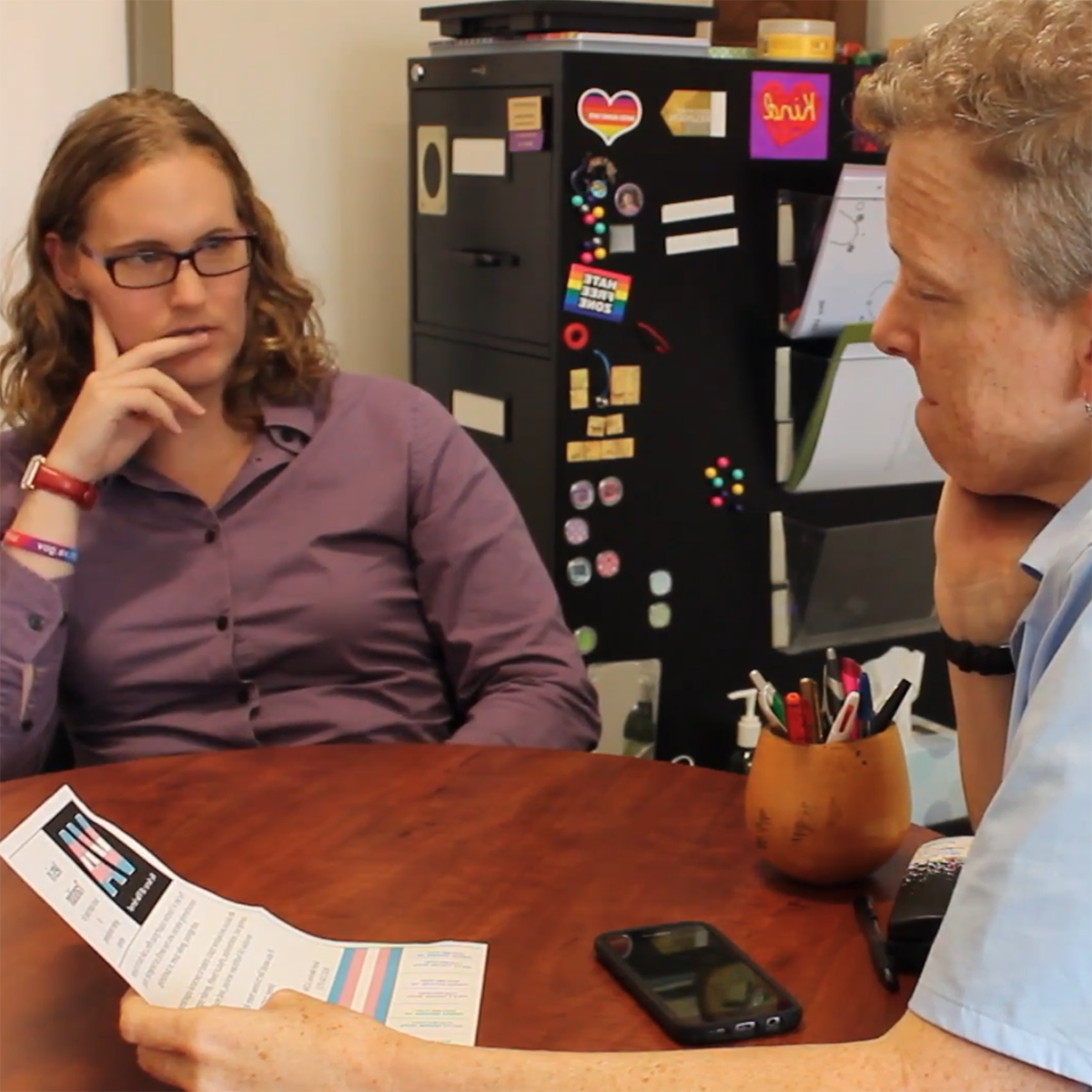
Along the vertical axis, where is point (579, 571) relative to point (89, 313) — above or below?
below

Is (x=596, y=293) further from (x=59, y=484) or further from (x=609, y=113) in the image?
(x=59, y=484)

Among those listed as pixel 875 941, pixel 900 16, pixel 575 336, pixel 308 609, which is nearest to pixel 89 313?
pixel 308 609

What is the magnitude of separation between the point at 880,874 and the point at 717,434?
150cm

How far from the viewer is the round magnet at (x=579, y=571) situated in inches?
97.7

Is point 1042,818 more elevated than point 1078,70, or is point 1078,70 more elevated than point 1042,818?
point 1078,70

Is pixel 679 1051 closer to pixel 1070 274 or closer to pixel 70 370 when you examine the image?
pixel 1070 274

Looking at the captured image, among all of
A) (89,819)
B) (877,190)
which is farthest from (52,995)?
(877,190)

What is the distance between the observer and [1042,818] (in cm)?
72

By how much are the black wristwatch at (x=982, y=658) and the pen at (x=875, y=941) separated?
0.23 meters

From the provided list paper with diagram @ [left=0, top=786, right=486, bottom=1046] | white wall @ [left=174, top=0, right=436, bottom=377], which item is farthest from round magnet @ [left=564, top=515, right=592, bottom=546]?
paper with diagram @ [left=0, top=786, right=486, bottom=1046]

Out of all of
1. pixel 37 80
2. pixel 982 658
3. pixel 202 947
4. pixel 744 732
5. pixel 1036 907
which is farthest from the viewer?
pixel 744 732

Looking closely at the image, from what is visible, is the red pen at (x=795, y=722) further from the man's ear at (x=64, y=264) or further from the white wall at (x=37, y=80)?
the white wall at (x=37, y=80)

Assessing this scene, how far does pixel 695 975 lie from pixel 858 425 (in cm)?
183

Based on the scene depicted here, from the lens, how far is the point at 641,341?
8.10 feet
